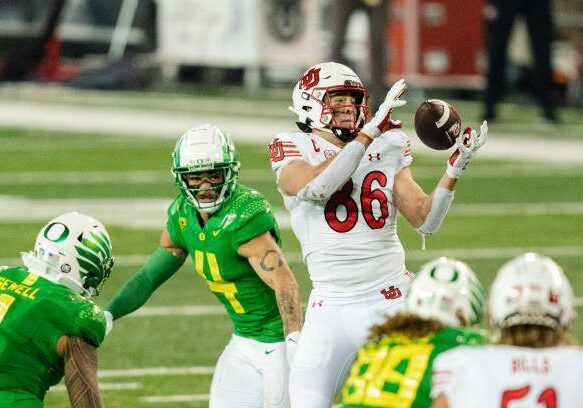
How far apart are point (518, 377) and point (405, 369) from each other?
44 cm

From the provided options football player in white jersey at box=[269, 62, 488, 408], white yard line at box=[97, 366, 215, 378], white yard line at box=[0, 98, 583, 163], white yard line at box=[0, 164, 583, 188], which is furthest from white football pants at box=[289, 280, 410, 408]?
white yard line at box=[0, 98, 583, 163]

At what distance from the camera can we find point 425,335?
461 cm

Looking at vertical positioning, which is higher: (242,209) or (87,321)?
(242,209)

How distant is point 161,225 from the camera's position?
528 inches

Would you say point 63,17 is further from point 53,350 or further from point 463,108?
point 53,350

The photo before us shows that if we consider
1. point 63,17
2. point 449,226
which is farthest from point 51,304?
point 63,17

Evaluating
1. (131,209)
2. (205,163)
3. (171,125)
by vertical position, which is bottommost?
(171,125)

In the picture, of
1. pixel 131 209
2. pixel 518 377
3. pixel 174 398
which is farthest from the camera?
pixel 131 209

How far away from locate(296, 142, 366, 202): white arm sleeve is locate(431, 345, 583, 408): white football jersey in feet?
5.34

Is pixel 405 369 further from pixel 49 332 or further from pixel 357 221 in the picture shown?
pixel 357 221

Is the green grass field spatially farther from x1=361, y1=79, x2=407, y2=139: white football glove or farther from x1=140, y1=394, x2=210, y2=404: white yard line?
x1=361, y1=79, x2=407, y2=139: white football glove


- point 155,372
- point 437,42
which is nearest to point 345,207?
point 155,372

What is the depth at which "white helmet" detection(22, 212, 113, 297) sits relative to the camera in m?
5.54

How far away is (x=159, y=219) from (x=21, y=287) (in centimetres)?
830
